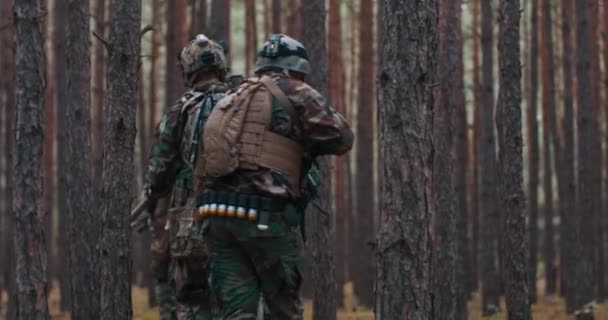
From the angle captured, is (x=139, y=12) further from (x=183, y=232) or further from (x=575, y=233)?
(x=575, y=233)

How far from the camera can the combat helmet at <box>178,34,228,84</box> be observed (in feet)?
27.1

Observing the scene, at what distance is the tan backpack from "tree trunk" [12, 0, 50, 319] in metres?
2.56

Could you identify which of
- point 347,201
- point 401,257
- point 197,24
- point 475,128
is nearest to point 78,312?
point 401,257

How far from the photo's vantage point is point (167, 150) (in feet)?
26.4

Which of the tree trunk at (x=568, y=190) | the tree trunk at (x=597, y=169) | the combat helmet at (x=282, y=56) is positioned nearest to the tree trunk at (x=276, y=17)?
the tree trunk at (x=568, y=190)

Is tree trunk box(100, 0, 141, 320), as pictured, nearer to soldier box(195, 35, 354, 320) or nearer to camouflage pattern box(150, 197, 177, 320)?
camouflage pattern box(150, 197, 177, 320)

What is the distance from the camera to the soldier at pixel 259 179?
6.83 m

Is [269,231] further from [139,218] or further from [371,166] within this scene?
[371,166]

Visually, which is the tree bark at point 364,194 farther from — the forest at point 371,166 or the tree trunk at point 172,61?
the tree trunk at point 172,61

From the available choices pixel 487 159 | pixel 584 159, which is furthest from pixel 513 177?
pixel 584 159

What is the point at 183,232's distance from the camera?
8055mm

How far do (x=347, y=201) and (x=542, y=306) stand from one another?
1082 cm

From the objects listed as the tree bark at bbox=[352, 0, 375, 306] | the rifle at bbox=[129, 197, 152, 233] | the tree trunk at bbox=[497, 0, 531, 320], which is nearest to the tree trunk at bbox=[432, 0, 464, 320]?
the tree trunk at bbox=[497, 0, 531, 320]

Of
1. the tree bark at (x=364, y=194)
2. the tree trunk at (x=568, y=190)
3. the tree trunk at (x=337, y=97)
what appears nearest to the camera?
the tree trunk at (x=568, y=190)
